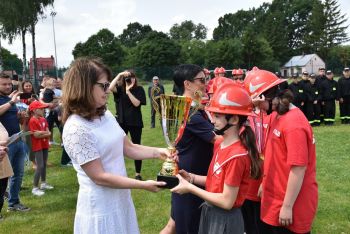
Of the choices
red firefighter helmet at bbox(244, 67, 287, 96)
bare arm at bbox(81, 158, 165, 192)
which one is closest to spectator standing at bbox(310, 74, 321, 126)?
red firefighter helmet at bbox(244, 67, 287, 96)

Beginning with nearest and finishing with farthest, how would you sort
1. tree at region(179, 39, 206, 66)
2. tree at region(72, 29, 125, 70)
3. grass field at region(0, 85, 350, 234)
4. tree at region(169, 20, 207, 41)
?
grass field at region(0, 85, 350, 234), tree at region(179, 39, 206, 66), tree at region(72, 29, 125, 70), tree at region(169, 20, 207, 41)

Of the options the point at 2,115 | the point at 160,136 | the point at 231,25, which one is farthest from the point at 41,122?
the point at 231,25

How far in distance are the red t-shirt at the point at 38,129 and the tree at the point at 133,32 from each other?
11307 cm

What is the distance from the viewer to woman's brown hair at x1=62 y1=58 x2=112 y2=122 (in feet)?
8.21

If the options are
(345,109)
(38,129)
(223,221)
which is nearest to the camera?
(223,221)

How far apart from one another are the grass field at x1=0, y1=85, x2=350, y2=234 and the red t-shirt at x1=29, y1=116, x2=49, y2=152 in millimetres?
932

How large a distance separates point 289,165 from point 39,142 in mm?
5662

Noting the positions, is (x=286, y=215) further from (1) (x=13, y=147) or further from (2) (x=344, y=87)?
(2) (x=344, y=87)

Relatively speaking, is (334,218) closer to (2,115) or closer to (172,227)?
(172,227)

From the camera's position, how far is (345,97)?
1527 cm

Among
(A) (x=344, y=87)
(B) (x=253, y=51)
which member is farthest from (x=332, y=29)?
(A) (x=344, y=87)

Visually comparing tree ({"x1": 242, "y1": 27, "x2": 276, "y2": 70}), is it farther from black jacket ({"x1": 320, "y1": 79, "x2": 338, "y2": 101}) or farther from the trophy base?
the trophy base

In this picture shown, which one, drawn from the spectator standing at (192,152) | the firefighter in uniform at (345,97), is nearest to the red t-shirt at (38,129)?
the spectator standing at (192,152)

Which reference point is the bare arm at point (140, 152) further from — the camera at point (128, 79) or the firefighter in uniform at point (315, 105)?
the firefighter in uniform at point (315, 105)
